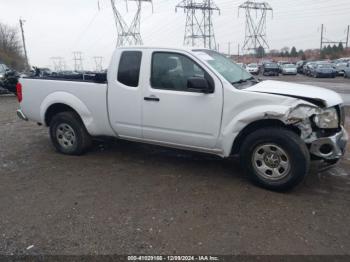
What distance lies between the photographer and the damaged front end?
4.18 meters

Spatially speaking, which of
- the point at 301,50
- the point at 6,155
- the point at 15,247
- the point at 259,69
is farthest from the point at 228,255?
the point at 301,50

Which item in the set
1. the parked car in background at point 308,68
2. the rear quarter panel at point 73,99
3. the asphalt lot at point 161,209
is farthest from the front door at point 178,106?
the parked car in background at point 308,68

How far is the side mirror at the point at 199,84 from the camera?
14.8ft

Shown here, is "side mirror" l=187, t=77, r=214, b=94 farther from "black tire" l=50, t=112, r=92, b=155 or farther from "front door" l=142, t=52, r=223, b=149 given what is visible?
"black tire" l=50, t=112, r=92, b=155

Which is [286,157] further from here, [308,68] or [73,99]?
[308,68]

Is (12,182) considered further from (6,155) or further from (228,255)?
(228,255)

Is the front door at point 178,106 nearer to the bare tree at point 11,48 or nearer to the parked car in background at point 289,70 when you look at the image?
the parked car in background at point 289,70

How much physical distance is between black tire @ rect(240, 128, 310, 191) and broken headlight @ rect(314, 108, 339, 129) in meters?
0.31

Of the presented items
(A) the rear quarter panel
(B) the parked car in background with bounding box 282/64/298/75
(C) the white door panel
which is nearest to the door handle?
(C) the white door panel

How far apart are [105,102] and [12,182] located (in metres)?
1.78

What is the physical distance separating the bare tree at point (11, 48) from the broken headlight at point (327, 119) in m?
70.2

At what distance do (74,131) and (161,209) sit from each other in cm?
263

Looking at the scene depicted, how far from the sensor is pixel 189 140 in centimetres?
492

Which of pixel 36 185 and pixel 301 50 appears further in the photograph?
pixel 301 50
